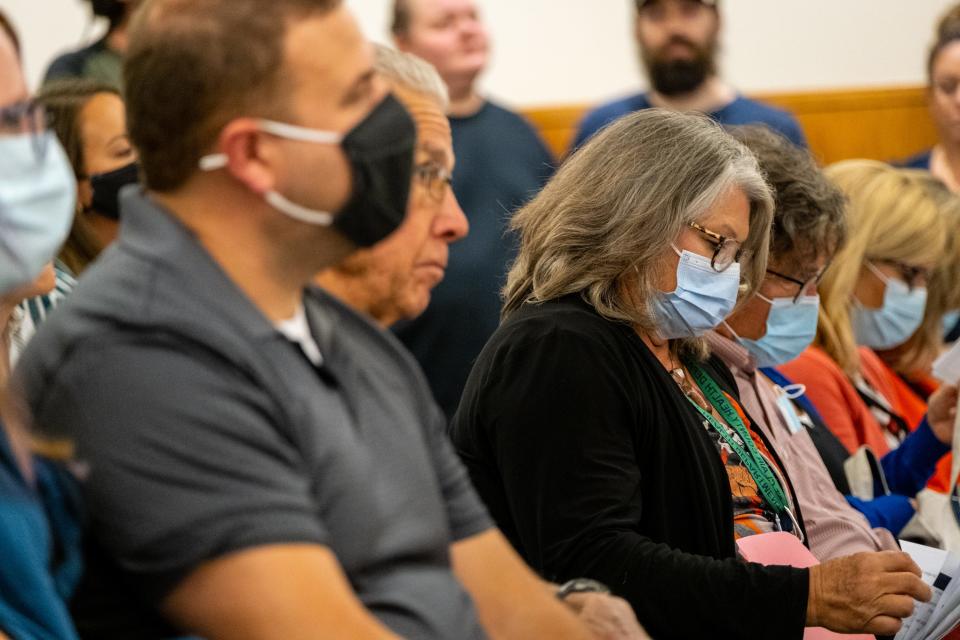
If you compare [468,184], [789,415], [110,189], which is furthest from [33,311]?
[468,184]

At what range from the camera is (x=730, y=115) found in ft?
15.0

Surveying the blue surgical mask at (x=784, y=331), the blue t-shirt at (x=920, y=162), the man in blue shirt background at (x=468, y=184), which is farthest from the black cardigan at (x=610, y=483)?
the blue t-shirt at (x=920, y=162)

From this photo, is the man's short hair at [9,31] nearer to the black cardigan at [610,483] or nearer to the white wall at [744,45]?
the black cardigan at [610,483]

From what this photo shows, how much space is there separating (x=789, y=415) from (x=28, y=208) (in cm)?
186

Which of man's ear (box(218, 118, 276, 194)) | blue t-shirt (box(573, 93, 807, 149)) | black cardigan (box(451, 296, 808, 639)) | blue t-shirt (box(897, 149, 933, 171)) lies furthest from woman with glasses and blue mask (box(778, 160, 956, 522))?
man's ear (box(218, 118, 276, 194))

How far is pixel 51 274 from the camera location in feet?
7.54

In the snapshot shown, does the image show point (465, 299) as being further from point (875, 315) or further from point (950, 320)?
point (950, 320)

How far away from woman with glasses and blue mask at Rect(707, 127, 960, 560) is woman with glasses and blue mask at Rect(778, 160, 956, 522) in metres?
0.27

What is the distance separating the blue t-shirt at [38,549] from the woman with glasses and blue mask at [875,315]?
235 centimetres

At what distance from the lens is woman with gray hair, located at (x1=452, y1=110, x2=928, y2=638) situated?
2123mm

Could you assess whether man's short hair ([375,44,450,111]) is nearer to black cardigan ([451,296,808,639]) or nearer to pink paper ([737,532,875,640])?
black cardigan ([451,296,808,639])

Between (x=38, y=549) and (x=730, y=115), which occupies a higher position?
(x=38, y=549)

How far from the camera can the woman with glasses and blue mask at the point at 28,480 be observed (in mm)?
1278

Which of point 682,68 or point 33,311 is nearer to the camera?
point 33,311
